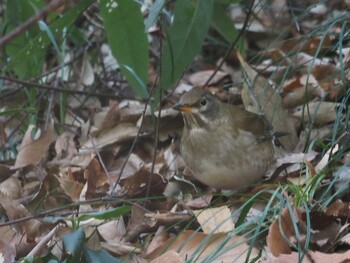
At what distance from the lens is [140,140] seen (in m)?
5.75

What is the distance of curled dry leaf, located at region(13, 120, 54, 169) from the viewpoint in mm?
5395

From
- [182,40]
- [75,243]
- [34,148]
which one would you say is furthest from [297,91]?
[75,243]

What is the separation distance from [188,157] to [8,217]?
1147 millimetres

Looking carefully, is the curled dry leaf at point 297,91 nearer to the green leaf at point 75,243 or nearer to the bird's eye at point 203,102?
the bird's eye at point 203,102

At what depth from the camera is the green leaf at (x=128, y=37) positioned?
4.80 meters

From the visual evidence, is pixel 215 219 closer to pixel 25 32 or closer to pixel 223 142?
pixel 223 142

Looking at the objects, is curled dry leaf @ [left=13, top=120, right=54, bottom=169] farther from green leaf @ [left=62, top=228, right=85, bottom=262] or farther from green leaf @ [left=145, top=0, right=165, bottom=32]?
green leaf @ [left=62, top=228, right=85, bottom=262]

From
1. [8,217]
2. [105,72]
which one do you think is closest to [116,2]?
[8,217]

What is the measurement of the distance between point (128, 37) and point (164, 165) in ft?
3.08

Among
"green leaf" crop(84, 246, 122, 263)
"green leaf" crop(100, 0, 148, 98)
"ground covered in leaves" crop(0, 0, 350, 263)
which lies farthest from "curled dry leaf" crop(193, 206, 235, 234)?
"green leaf" crop(100, 0, 148, 98)

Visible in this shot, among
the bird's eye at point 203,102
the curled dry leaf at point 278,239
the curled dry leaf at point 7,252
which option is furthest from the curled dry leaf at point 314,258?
the bird's eye at point 203,102

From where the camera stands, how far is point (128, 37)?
5027mm

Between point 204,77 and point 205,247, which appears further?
point 204,77

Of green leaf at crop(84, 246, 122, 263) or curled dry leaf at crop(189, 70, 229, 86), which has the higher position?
green leaf at crop(84, 246, 122, 263)
